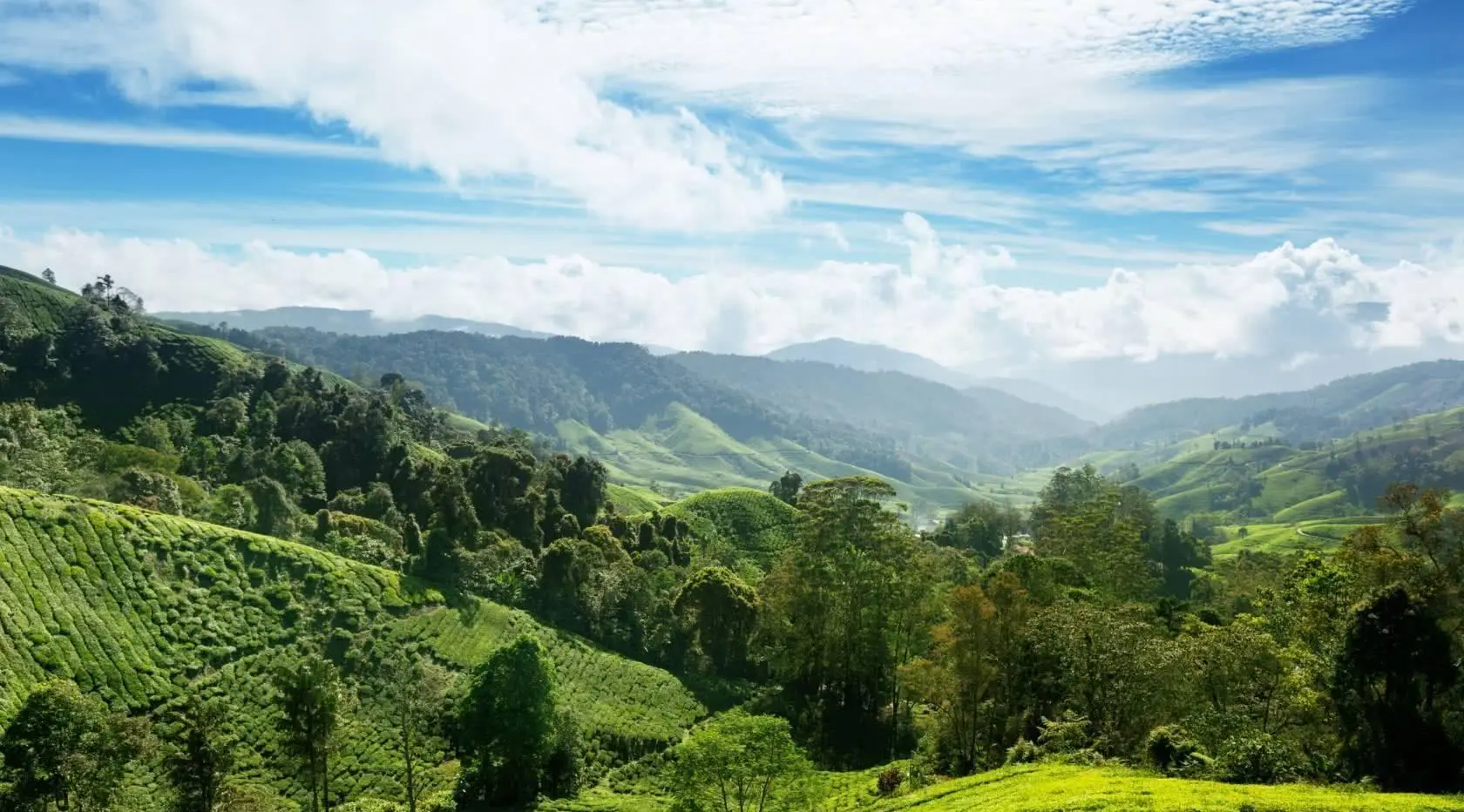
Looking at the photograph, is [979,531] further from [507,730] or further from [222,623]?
[222,623]

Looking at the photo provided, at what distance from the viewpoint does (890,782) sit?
4759cm

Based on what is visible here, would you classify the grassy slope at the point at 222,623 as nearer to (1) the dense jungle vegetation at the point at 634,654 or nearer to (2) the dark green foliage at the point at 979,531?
(1) the dense jungle vegetation at the point at 634,654

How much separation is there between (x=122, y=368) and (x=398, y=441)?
54.3 meters

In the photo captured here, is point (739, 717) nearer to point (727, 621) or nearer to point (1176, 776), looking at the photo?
point (1176, 776)

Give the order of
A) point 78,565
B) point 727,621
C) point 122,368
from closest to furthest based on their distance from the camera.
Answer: point 78,565
point 727,621
point 122,368

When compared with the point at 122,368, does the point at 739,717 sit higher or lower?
lower

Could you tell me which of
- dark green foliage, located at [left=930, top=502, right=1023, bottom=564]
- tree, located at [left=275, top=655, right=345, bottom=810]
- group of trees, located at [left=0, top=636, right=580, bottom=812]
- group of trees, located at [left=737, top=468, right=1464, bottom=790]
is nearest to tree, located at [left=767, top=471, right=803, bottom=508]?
dark green foliage, located at [left=930, top=502, right=1023, bottom=564]

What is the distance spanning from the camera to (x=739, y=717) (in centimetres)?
4025

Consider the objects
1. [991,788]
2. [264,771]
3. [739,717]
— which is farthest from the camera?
[264,771]

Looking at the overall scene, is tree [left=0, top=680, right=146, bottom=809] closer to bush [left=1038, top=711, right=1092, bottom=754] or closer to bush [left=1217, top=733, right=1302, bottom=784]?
bush [left=1038, top=711, right=1092, bottom=754]

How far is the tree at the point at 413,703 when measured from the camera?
167 ft

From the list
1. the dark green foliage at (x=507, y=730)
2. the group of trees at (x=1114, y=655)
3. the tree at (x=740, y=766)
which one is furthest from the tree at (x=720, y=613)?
the tree at (x=740, y=766)

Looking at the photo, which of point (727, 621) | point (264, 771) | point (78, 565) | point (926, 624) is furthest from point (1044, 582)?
point (78, 565)

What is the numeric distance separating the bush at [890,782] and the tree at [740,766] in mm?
8589
